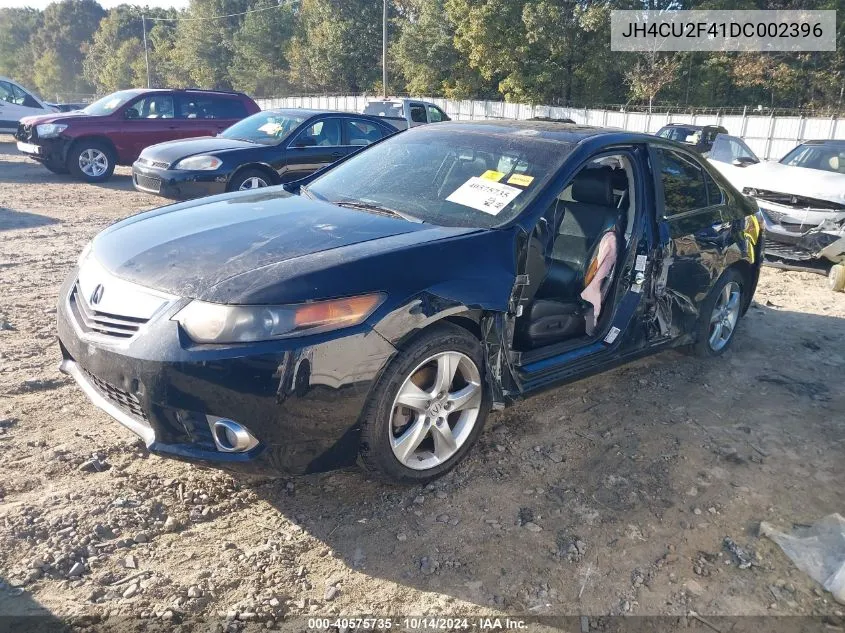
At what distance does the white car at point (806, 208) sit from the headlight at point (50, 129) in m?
11.1

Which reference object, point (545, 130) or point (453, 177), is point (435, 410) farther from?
point (545, 130)

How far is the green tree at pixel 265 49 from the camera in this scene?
185 ft

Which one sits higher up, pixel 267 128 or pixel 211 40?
pixel 211 40

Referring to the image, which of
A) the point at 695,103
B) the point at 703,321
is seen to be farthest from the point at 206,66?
the point at 703,321

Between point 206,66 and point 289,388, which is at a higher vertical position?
point 206,66

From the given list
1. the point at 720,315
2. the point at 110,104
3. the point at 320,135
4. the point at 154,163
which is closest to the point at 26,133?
the point at 110,104

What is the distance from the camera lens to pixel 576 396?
4.09 meters

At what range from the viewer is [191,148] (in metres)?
8.85

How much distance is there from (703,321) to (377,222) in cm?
262

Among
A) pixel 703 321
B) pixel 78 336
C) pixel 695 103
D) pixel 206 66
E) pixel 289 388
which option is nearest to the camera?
pixel 289 388

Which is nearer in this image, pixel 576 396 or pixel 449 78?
pixel 576 396

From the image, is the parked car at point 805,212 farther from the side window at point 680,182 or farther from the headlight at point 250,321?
the headlight at point 250,321

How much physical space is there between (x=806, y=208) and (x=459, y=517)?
7.05 metres

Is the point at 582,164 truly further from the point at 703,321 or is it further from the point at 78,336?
the point at 78,336
